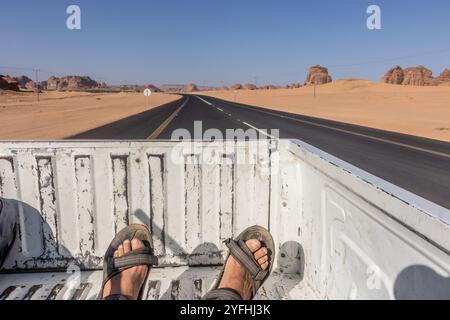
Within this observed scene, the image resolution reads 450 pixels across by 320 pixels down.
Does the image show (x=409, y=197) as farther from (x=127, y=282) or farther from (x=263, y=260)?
(x=127, y=282)

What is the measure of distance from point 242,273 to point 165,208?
3.21 feet

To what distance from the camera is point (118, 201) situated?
3330mm

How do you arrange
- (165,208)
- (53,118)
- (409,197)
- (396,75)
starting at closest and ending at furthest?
(409,197) → (165,208) → (53,118) → (396,75)

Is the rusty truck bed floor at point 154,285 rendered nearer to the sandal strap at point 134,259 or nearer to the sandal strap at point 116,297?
the sandal strap at point 134,259

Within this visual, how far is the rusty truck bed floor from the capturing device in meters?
2.92

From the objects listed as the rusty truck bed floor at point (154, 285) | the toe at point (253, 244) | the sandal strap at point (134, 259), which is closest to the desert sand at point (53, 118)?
the rusty truck bed floor at point (154, 285)

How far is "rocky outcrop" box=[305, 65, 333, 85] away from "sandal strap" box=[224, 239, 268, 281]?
6850 inches

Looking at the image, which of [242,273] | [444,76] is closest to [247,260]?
[242,273]

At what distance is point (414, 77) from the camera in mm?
145625

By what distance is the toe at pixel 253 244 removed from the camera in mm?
3065

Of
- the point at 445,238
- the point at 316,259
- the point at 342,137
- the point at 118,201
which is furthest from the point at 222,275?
the point at 342,137

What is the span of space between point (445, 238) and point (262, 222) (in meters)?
2.20

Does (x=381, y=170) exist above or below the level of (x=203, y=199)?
below
